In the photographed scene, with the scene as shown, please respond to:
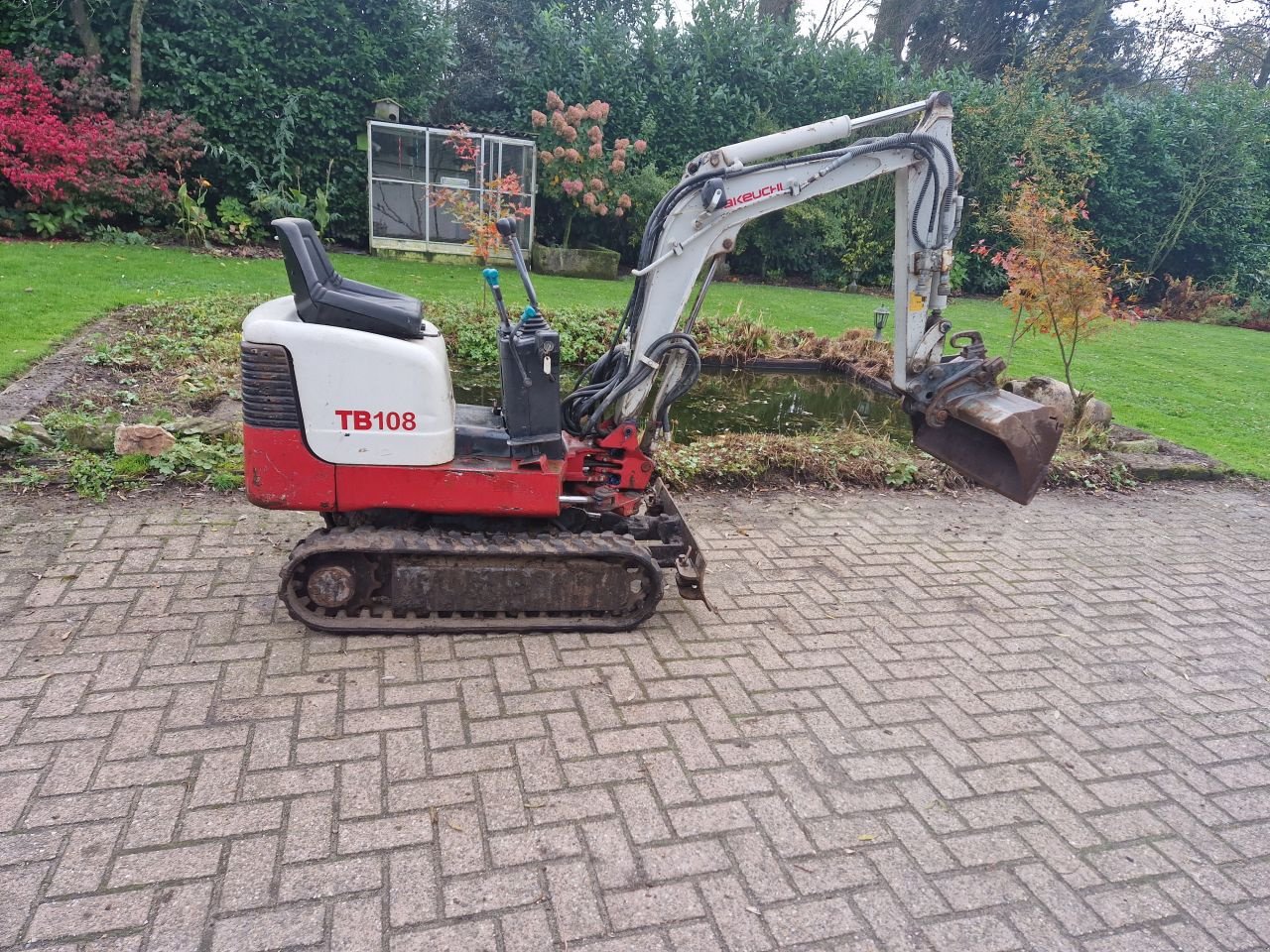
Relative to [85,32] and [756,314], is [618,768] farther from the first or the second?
[85,32]

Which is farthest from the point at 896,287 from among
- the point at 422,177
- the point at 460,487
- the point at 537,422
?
the point at 422,177

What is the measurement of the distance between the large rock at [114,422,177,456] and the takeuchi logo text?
375 centimetres

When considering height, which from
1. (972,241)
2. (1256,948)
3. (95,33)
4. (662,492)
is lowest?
(1256,948)

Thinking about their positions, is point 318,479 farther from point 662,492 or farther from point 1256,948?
point 1256,948

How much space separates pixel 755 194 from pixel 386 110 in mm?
12762

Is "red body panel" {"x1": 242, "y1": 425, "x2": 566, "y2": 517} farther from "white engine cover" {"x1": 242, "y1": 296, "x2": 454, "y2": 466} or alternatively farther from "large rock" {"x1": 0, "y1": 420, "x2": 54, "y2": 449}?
"large rock" {"x1": 0, "y1": 420, "x2": 54, "y2": 449}

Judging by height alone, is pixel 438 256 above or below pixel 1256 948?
above

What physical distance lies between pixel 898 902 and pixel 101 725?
9.12 ft

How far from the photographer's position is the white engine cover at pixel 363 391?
10.9 ft

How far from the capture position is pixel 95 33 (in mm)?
12969

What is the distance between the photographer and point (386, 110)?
47.5 ft

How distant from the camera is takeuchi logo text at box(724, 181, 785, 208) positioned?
384cm

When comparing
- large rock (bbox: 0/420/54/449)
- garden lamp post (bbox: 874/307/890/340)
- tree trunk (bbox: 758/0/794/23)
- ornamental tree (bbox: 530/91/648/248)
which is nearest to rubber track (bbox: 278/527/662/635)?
large rock (bbox: 0/420/54/449)

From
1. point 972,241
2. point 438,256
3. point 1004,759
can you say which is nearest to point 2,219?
point 438,256
